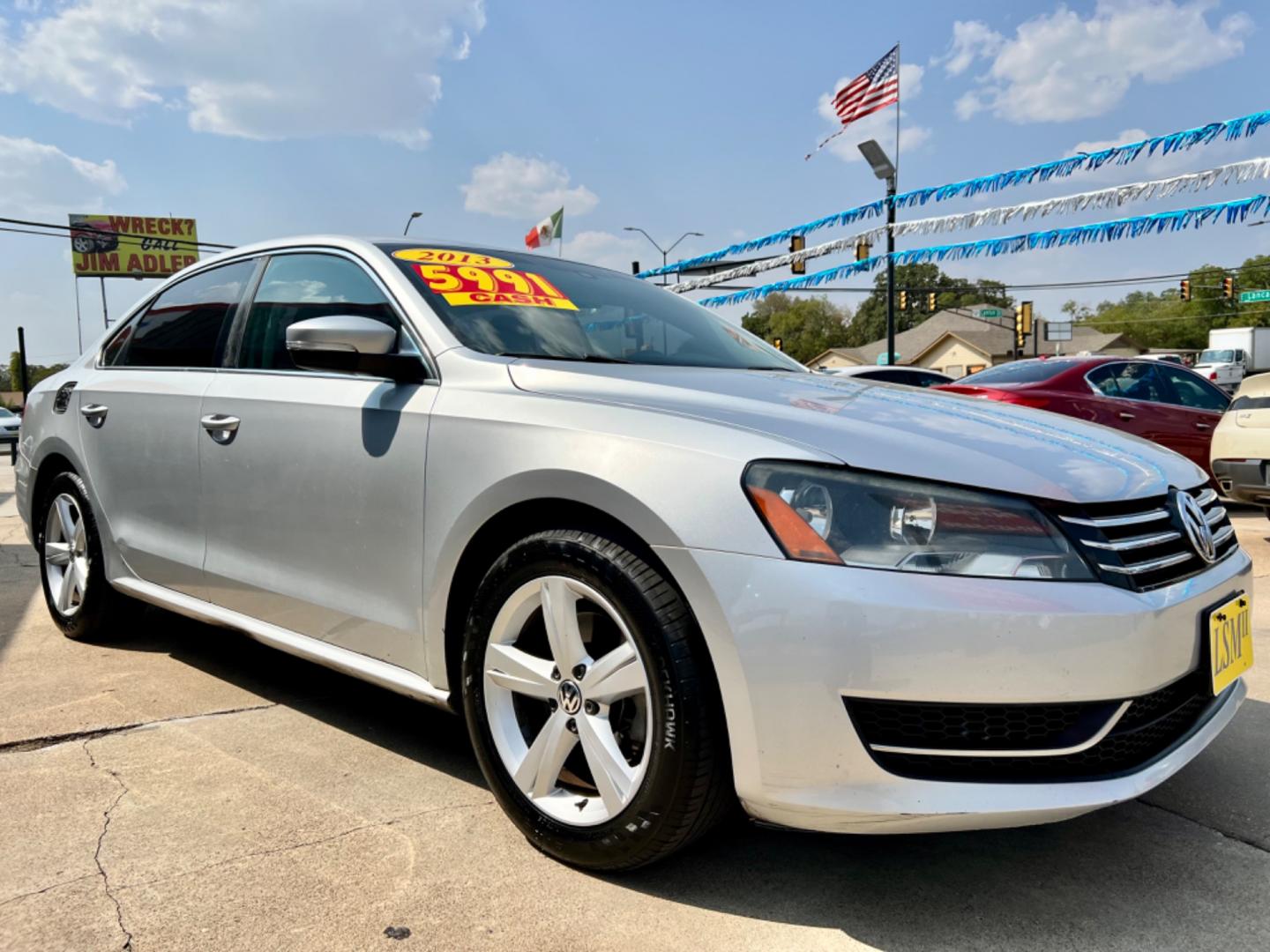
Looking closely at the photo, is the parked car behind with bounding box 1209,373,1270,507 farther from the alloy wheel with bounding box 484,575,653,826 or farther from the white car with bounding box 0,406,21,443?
the white car with bounding box 0,406,21,443

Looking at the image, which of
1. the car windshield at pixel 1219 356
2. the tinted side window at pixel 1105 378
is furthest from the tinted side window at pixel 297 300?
the car windshield at pixel 1219 356

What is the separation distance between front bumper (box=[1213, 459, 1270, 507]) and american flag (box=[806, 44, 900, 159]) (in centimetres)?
1323

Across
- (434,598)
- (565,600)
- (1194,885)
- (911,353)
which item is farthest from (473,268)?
(911,353)

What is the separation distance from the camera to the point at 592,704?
Result: 6.75ft

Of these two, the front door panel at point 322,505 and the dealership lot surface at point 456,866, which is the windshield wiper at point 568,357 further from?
the dealership lot surface at point 456,866

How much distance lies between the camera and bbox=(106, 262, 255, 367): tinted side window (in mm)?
3340

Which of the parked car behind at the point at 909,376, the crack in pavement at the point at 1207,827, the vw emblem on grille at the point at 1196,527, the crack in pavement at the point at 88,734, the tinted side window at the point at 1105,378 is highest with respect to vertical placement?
the parked car behind at the point at 909,376

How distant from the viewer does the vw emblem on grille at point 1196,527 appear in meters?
2.12

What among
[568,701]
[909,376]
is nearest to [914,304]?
[909,376]

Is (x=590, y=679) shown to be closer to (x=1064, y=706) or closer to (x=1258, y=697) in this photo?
(x=1064, y=706)

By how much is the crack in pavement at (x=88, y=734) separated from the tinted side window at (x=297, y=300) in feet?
3.74

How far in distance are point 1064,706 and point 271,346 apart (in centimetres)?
249

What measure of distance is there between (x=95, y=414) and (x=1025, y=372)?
747 centimetres

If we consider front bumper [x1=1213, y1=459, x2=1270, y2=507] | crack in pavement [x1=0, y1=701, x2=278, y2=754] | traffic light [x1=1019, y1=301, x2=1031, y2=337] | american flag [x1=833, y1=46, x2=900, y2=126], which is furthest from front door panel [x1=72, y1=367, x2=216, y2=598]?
traffic light [x1=1019, y1=301, x2=1031, y2=337]
